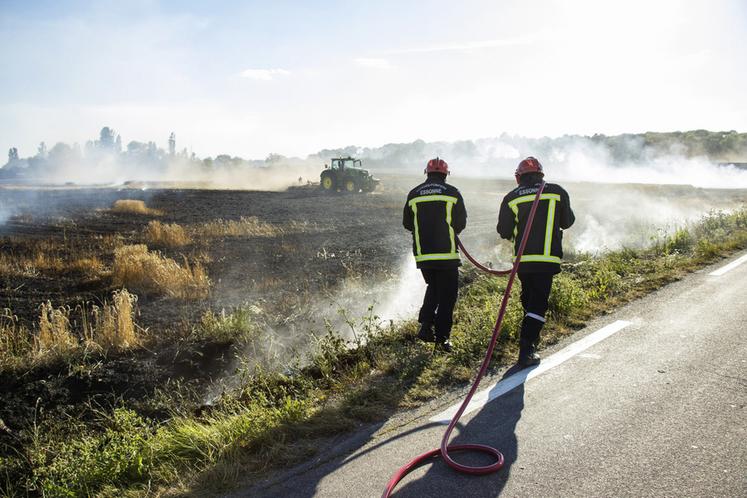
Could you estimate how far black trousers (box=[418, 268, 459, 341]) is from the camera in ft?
17.7

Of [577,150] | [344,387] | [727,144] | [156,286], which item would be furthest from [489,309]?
[727,144]

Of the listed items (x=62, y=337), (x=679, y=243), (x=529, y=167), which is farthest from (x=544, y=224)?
(x=679, y=243)

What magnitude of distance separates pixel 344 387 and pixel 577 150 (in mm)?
67527

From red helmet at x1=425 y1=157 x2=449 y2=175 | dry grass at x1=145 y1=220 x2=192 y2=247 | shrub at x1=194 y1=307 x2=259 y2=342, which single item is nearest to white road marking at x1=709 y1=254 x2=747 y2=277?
red helmet at x1=425 y1=157 x2=449 y2=175

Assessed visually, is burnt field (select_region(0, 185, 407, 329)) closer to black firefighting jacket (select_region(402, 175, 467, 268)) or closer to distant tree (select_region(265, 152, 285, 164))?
black firefighting jacket (select_region(402, 175, 467, 268))

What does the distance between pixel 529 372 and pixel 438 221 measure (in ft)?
5.66

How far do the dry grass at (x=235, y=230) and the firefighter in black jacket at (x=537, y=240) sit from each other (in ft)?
37.2

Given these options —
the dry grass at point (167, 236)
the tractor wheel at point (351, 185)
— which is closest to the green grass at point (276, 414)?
the dry grass at point (167, 236)

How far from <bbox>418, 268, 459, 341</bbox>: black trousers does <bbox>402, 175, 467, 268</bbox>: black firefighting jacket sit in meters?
0.13

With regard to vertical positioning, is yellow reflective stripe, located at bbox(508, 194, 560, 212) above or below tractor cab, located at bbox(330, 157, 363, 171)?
below

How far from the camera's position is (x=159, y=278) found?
9.88 m

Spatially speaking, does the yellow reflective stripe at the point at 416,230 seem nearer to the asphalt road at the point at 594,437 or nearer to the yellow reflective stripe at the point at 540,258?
the yellow reflective stripe at the point at 540,258

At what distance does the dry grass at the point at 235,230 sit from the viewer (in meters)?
15.5

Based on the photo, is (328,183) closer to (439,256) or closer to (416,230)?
(416,230)
